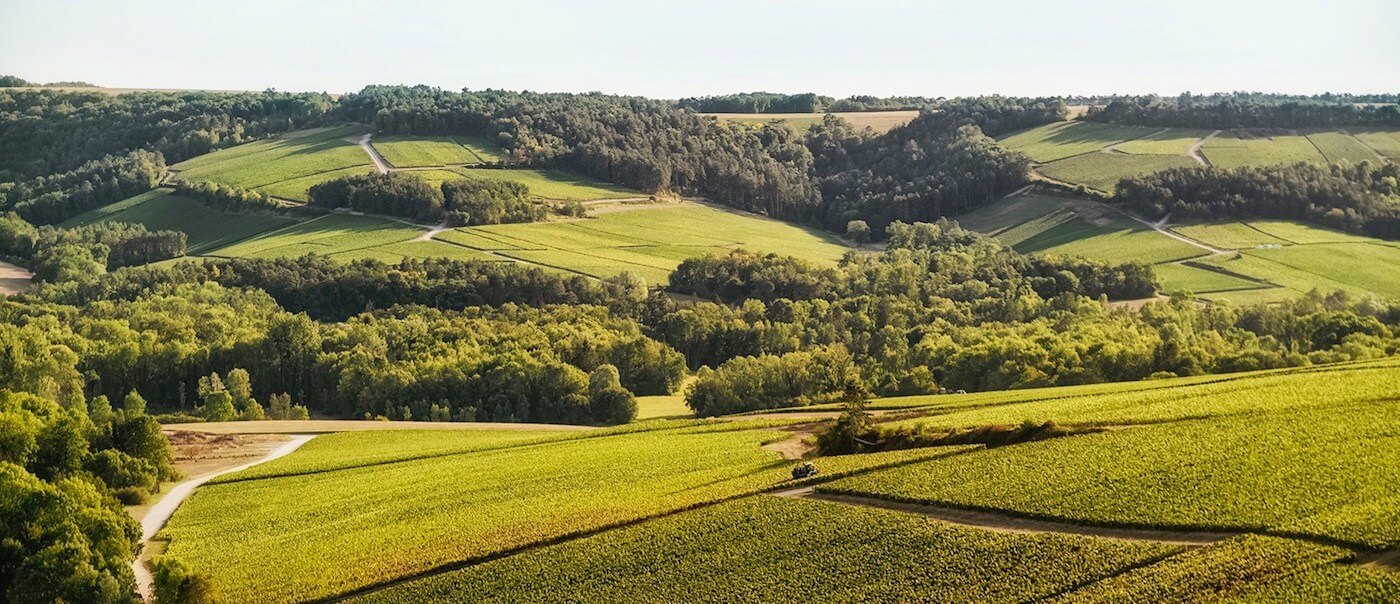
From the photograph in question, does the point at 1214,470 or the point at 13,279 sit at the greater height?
the point at 1214,470

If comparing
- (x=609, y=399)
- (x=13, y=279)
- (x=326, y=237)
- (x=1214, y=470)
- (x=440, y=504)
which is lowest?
(x=609, y=399)

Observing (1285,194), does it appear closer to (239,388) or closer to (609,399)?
(609,399)

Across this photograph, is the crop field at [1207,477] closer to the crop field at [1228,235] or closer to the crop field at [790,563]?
the crop field at [790,563]

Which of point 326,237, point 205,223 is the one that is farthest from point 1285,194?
point 205,223

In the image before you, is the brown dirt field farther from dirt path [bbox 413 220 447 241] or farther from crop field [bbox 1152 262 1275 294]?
crop field [bbox 1152 262 1275 294]

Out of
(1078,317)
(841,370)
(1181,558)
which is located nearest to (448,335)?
(841,370)

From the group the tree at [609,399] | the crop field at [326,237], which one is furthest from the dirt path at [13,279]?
the tree at [609,399]

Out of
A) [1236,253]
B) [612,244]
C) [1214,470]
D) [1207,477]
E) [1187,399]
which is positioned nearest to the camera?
[1207,477]
